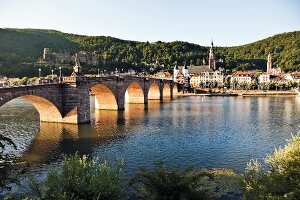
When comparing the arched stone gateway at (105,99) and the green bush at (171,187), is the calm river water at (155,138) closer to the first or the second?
the arched stone gateway at (105,99)

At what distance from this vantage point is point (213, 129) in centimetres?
4938

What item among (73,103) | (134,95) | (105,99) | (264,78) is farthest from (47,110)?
(264,78)

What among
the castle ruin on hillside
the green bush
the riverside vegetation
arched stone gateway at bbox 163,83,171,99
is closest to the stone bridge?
the riverside vegetation

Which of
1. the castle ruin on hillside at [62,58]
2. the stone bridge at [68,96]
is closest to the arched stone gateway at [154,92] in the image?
the stone bridge at [68,96]

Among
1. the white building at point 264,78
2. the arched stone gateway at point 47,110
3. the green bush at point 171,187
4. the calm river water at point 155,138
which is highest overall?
the white building at point 264,78

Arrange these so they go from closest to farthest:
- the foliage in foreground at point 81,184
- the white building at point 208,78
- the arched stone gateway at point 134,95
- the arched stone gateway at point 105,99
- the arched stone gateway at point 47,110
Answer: the foliage in foreground at point 81,184, the arched stone gateway at point 47,110, the arched stone gateway at point 105,99, the arched stone gateway at point 134,95, the white building at point 208,78

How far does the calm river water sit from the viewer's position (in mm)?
33094

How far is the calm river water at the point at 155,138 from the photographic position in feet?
109

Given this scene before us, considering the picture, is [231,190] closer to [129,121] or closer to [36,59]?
[129,121]

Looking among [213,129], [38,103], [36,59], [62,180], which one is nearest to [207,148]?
[213,129]

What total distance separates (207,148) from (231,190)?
41.2 ft

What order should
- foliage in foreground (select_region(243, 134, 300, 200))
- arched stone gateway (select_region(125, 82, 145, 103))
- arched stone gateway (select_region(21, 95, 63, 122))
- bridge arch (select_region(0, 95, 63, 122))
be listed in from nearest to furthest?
foliage in foreground (select_region(243, 134, 300, 200)), bridge arch (select_region(0, 95, 63, 122)), arched stone gateway (select_region(21, 95, 63, 122)), arched stone gateway (select_region(125, 82, 145, 103))

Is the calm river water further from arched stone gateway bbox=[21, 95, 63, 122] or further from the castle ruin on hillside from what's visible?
the castle ruin on hillside

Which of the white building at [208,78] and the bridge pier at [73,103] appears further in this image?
the white building at [208,78]
